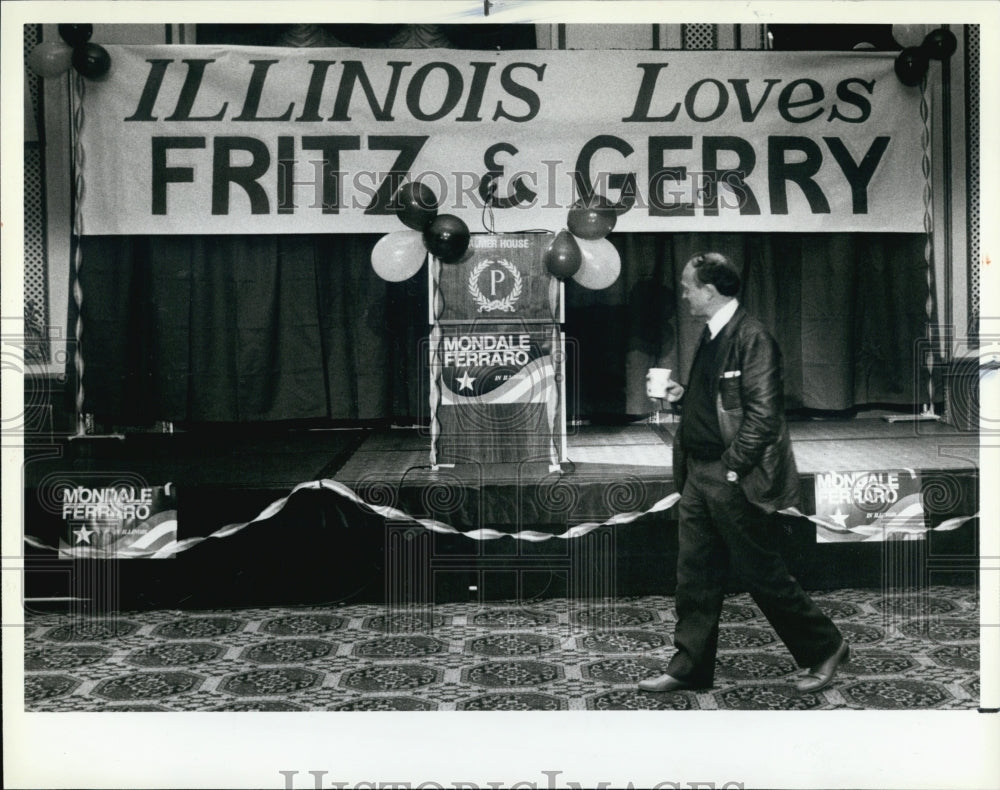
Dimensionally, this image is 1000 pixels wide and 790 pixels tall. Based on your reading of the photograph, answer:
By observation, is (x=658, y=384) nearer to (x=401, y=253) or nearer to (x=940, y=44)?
(x=401, y=253)

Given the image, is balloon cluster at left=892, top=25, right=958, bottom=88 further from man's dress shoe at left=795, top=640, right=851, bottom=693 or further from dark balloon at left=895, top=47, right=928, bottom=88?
man's dress shoe at left=795, top=640, right=851, bottom=693

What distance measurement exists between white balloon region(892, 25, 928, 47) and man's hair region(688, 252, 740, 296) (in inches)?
46.3

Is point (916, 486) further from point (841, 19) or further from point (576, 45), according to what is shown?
point (576, 45)

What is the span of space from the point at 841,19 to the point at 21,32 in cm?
289

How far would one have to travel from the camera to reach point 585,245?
4637mm

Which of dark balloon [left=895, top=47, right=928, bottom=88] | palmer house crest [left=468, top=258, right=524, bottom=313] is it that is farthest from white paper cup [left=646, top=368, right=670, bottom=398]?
dark balloon [left=895, top=47, right=928, bottom=88]

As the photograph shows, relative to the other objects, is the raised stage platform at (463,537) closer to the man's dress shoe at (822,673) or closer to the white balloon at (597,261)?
the man's dress shoe at (822,673)

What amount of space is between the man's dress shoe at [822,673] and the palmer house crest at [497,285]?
1.80 m

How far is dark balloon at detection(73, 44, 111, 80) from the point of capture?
14.7 feet

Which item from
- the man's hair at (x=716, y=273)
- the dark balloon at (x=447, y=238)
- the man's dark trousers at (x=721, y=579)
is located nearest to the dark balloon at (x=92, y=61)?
the dark balloon at (x=447, y=238)

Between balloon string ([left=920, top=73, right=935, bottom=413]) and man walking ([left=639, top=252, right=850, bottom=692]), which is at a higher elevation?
balloon string ([left=920, top=73, right=935, bottom=413])

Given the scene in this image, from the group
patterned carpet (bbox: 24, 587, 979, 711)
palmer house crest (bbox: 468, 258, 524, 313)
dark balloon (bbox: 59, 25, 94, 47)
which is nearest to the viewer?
patterned carpet (bbox: 24, 587, 979, 711)

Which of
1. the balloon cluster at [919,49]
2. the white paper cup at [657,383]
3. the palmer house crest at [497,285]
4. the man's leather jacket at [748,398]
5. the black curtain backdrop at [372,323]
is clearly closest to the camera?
the man's leather jacket at [748,398]

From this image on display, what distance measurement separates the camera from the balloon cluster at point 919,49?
4.54 metres
